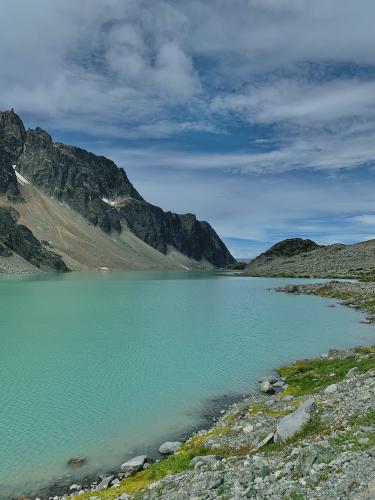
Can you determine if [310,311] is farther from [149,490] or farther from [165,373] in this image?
[149,490]

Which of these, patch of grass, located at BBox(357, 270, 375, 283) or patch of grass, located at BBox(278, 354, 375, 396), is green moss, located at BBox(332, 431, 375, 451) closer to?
patch of grass, located at BBox(278, 354, 375, 396)

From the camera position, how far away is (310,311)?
74.1 meters

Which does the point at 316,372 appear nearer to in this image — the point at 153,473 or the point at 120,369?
the point at 120,369

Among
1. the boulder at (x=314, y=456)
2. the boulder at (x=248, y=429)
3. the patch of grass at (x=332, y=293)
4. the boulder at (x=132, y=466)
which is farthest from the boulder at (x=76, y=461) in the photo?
the patch of grass at (x=332, y=293)

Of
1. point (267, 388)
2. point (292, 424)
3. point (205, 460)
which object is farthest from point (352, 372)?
point (205, 460)

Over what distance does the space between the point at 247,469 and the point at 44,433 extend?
12.6 metres

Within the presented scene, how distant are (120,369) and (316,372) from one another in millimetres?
14556

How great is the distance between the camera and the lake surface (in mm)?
20609

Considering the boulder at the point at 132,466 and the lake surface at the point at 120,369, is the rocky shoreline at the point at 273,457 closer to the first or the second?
the boulder at the point at 132,466

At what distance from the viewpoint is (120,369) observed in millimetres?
34625

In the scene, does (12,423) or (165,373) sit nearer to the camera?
(12,423)

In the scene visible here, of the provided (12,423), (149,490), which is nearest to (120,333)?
(12,423)

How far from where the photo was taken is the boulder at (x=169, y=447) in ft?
64.0

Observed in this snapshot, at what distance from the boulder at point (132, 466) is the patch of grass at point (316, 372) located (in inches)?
450
